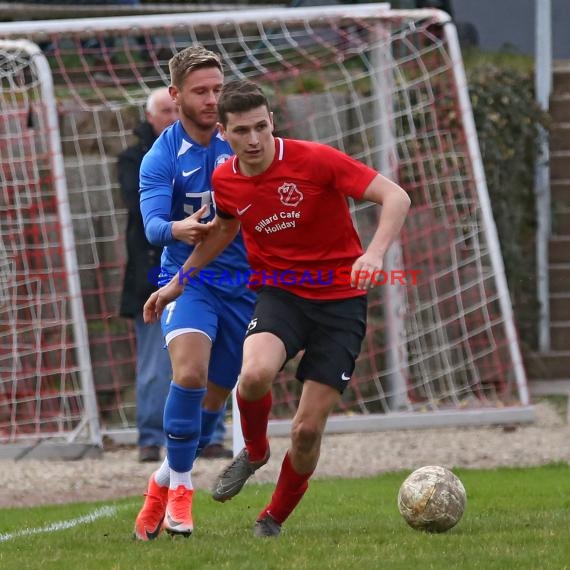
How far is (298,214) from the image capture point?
6.06 metres

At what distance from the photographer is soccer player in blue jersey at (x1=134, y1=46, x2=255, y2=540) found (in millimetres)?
6168

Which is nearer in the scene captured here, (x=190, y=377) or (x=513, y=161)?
(x=190, y=377)

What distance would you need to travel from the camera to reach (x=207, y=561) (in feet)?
17.8

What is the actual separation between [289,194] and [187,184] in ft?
2.21

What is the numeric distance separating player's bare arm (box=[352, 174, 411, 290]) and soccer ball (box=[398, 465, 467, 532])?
1057mm

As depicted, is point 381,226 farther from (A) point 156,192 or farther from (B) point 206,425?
(B) point 206,425

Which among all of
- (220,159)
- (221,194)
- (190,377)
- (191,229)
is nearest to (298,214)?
(221,194)

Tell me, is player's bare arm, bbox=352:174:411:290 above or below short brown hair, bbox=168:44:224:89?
below

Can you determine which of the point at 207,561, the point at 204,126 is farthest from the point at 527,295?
the point at 207,561

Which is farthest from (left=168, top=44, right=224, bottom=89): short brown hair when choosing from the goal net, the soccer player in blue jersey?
the goal net

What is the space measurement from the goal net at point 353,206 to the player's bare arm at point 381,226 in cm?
510

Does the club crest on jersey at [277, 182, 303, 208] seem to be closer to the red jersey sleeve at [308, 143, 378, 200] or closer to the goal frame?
the red jersey sleeve at [308, 143, 378, 200]

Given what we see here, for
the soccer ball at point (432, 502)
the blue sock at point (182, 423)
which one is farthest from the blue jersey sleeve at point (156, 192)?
the soccer ball at point (432, 502)

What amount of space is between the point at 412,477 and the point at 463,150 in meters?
5.89
